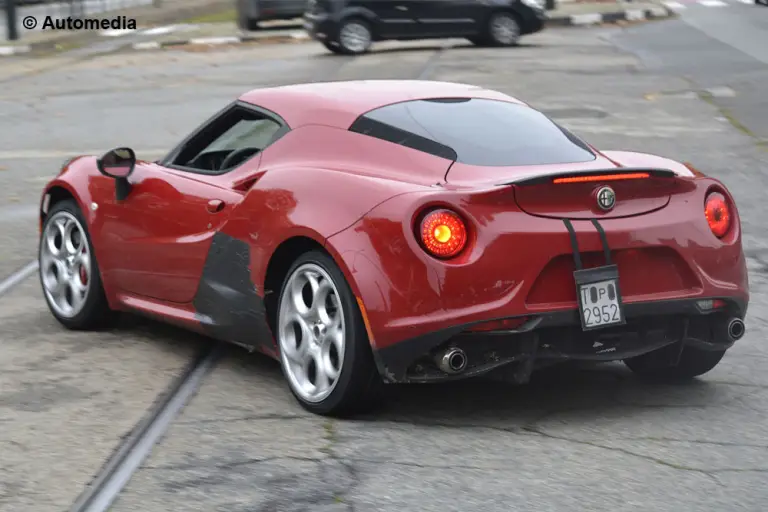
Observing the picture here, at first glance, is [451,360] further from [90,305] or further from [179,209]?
[90,305]

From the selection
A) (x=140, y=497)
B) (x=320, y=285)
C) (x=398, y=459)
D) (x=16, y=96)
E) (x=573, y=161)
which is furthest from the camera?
(x=16, y=96)

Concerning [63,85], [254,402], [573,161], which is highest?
[573,161]

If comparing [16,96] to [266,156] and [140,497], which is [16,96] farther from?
[140,497]

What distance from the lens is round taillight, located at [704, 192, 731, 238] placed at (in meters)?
5.64

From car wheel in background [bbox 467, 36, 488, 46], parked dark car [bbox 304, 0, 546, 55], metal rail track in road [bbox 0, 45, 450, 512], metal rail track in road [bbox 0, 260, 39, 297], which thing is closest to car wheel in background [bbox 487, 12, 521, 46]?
parked dark car [bbox 304, 0, 546, 55]

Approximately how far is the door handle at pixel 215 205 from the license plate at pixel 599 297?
5.42ft

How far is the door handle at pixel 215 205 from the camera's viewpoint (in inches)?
239

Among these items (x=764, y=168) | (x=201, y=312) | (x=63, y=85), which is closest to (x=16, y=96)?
(x=63, y=85)

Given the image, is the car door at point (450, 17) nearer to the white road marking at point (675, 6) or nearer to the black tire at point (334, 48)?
the black tire at point (334, 48)

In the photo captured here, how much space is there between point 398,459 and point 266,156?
1678 millimetres

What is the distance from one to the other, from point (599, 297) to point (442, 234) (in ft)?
2.08

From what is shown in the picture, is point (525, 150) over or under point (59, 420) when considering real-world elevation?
over

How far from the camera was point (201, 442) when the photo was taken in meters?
5.14

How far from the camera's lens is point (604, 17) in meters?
37.2
